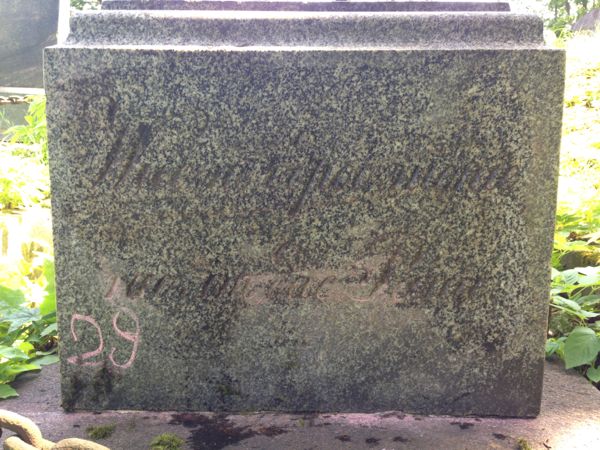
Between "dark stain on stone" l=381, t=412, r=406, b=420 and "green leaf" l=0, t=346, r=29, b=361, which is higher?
"green leaf" l=0, t=346, r=29, b=361

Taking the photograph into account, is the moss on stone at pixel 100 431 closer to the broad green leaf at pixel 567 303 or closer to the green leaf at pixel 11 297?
the green leaf at pixel 11 297

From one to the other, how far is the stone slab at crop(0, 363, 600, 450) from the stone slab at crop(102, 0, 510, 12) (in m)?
1.41

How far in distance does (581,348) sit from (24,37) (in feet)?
23.8

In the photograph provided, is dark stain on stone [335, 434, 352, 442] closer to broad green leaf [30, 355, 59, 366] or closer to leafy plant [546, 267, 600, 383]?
leafy plant [546, 267, 600, 383]

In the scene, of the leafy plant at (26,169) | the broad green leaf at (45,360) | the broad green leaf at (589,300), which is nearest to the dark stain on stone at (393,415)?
the broad green leaf at (589,300)

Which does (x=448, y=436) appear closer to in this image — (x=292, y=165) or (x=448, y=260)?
(x=448, y=260)

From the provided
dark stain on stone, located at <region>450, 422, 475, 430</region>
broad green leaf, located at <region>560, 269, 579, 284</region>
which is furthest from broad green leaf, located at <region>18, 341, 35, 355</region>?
broad green leaf, located at <region>560, 269, 579, 284</region>

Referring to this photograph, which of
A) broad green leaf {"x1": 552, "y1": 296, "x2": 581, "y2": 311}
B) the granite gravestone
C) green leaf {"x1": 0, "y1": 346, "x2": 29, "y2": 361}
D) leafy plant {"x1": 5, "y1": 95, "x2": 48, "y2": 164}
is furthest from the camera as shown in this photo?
leafy plant {"x1": 5, "y1": 95, "x2": 48, "y2": 164}

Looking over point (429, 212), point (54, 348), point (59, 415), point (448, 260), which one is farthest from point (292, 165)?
point (54, 348)

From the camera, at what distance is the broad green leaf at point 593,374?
2338 millimetres

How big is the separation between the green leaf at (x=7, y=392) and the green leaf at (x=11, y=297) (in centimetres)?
62

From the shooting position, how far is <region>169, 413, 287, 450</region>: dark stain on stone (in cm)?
191

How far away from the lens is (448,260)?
2104 millimetres

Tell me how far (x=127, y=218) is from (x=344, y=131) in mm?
780
